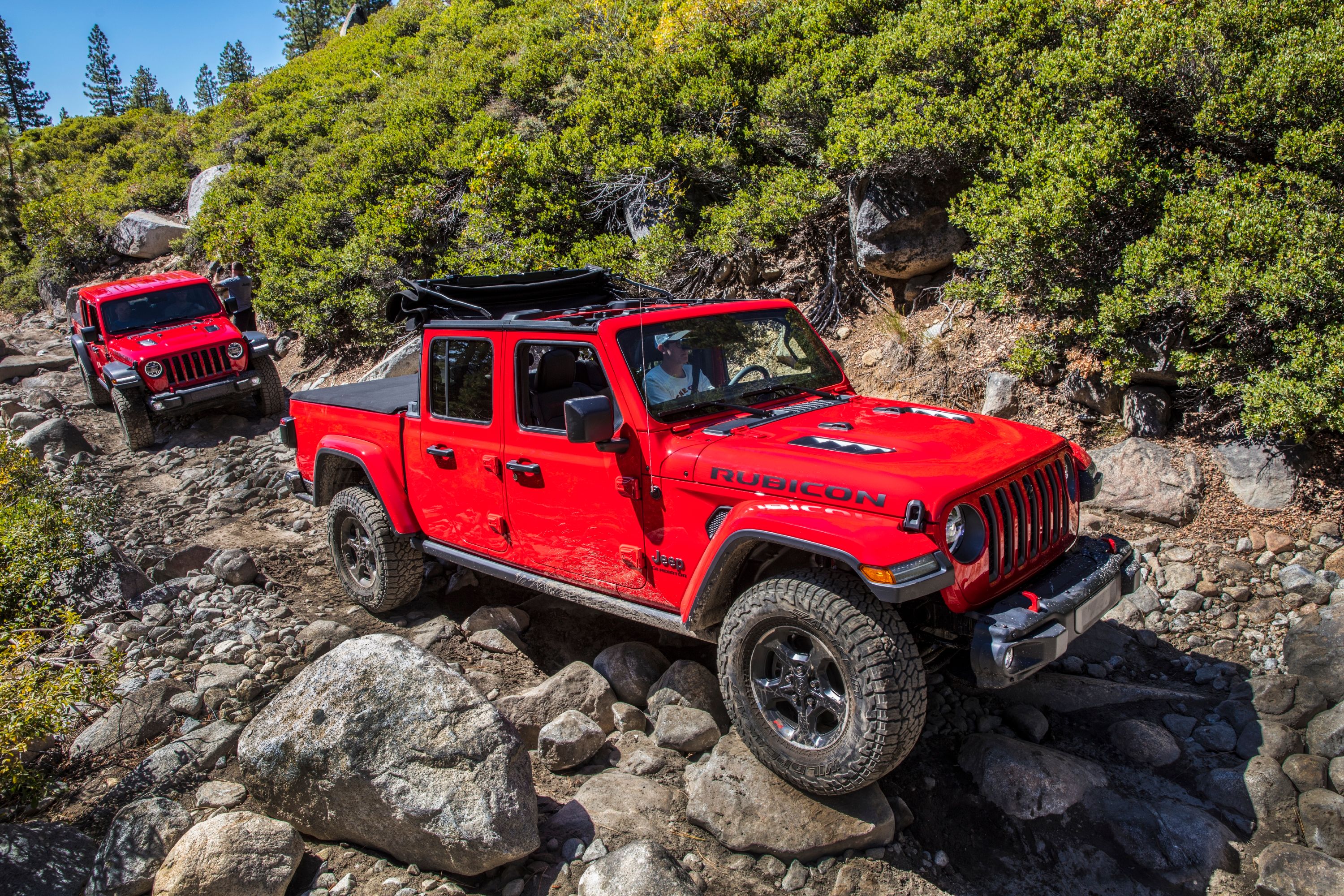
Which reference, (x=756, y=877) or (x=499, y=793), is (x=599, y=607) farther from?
(x=756, y=877)

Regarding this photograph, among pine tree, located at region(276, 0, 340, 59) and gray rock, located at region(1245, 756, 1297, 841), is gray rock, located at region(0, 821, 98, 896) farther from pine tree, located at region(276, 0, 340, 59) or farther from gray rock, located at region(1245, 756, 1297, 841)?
pine tree, located at region(276, 0, 340, 59)

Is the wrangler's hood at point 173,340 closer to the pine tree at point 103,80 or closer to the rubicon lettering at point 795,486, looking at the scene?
the rubicon lettering at point 795,486

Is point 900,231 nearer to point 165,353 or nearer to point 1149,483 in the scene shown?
point 1149,483

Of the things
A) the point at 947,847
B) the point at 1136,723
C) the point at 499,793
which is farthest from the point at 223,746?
the point at 1136,723

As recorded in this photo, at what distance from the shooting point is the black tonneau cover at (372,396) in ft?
17.1

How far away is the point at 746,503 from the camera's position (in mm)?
3273

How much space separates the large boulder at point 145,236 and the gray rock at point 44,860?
21.6 meters

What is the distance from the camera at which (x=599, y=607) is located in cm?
403

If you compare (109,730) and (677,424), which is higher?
(677,424)

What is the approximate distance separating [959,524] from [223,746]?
356 centimetres

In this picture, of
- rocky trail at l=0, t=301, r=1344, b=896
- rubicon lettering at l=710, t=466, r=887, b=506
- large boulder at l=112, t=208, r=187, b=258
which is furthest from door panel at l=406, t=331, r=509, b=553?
large boulder at l=112, t=208, r=187, b=258

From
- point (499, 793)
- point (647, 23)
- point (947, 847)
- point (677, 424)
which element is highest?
point (647, 23)

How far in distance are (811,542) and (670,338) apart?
1436mm

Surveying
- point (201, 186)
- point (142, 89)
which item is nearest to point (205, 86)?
point (142, 89)
